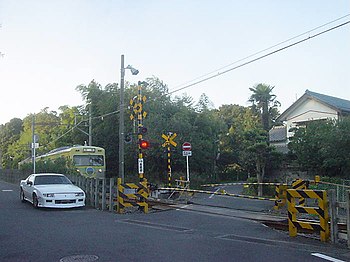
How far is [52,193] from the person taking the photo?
14555 millimetres

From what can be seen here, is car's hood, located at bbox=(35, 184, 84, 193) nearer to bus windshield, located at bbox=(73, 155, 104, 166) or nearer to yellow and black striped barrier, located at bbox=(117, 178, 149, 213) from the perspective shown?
yellow and black striped barrier, located at bbox=(117, 178, 149, 213)

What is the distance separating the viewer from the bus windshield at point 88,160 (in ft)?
85.9

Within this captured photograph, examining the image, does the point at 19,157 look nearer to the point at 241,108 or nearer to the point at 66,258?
the point at 241,108

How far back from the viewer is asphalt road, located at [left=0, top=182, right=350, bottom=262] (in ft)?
24.0

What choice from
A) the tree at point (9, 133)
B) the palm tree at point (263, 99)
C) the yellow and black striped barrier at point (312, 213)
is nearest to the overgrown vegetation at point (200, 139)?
the palm tree at point (263, 99)

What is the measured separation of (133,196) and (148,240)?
5.67 metres

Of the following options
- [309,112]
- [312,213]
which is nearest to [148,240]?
[312,213]

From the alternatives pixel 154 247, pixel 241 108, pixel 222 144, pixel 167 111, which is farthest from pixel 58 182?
pixel 241 108

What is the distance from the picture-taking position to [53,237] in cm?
924

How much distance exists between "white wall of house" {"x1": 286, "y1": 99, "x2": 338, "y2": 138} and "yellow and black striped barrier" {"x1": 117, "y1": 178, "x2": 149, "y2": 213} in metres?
24.1

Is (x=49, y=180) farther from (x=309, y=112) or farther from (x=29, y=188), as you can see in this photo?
(x=309, y=112)

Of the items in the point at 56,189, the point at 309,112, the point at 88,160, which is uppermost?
the point at 309,112

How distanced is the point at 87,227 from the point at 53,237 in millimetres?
1534

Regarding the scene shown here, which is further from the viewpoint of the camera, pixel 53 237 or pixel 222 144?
pixel 222 144
